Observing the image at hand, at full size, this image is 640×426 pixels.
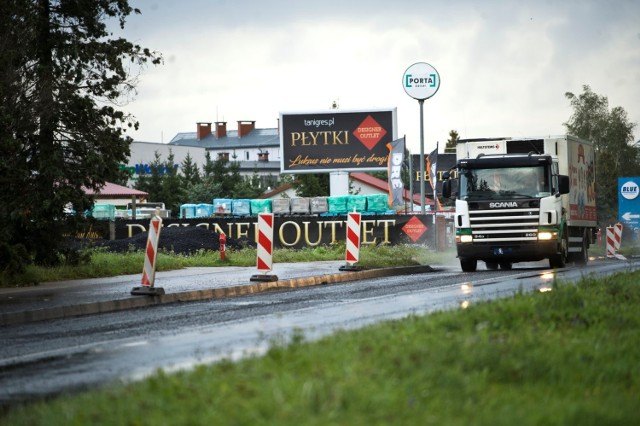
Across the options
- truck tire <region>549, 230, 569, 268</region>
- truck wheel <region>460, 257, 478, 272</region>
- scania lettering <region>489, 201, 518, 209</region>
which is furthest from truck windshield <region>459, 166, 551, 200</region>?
truck wheel <region>460, 257, 478, 272</region>

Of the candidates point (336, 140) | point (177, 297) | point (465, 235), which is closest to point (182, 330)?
point (177, 297)

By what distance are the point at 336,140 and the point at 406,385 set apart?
183ft

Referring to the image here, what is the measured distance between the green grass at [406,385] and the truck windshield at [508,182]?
56.8ft

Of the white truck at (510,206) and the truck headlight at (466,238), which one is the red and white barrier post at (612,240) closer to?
the white truck at (510,206)

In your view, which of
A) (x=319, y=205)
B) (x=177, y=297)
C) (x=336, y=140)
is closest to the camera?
(x=177, y=297)

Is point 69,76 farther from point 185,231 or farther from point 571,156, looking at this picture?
point 185,231

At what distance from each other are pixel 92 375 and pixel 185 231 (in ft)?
107

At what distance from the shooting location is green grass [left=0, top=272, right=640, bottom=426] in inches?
249

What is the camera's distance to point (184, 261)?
103ft

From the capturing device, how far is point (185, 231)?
41812mm

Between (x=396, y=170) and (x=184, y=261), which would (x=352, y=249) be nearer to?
(x=184, y=261)

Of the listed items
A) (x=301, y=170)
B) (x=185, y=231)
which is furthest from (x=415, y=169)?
(x=185, y=231)

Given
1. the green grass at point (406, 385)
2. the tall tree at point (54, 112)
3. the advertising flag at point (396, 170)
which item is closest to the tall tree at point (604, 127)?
the advertising flag at point (396, 170)

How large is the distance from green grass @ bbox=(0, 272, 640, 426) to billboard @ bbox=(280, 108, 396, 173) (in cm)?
5129
